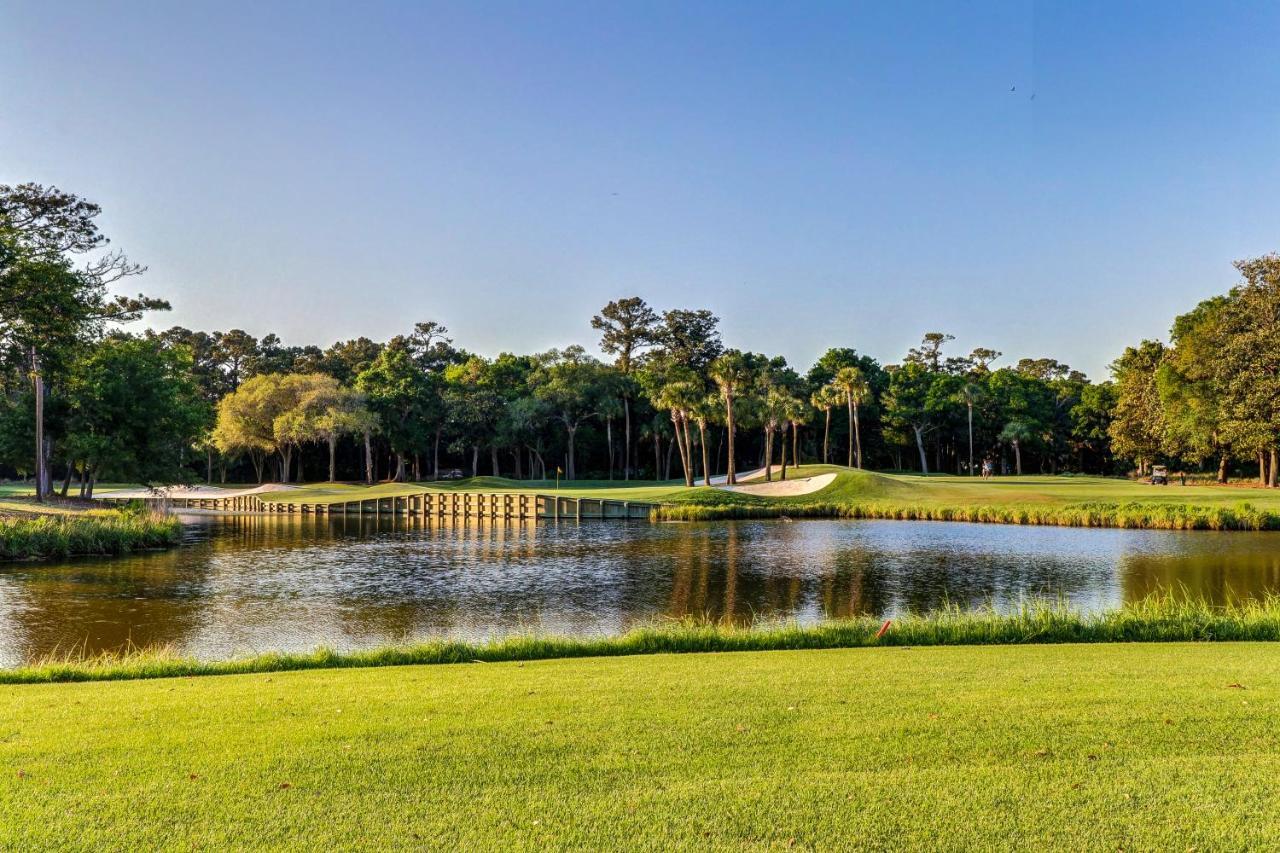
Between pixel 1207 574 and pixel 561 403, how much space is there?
5675cm

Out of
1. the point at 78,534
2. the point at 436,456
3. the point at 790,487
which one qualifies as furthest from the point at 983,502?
the point at 436,456

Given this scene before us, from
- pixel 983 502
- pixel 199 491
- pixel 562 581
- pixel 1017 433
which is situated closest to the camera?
pixel 562 581

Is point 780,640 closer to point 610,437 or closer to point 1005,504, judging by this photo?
point 1005,504

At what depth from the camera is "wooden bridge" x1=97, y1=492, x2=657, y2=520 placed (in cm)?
5059

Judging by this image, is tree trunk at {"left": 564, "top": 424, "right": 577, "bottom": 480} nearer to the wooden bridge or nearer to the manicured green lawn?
Answer: the manicured green lawn

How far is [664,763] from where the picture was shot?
5746 millimetres

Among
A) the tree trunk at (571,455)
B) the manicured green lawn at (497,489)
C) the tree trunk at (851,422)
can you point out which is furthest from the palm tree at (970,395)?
the tree trunk at (571,455)

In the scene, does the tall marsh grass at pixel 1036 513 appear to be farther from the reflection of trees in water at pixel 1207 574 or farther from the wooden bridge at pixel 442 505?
the reflection of trees in water at pixel 1207 574

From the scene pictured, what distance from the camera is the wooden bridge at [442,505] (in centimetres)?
5059

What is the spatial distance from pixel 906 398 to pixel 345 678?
8245cm

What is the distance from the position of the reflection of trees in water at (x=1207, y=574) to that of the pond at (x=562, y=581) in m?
0.11

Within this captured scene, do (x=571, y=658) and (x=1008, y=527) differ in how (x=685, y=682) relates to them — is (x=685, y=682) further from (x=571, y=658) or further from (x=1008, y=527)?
(x=1008, y=527)

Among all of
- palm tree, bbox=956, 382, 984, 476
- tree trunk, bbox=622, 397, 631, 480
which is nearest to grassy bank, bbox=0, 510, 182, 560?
tree trunk, bbox=622, 397, 631, 480

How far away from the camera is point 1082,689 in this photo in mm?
7793
